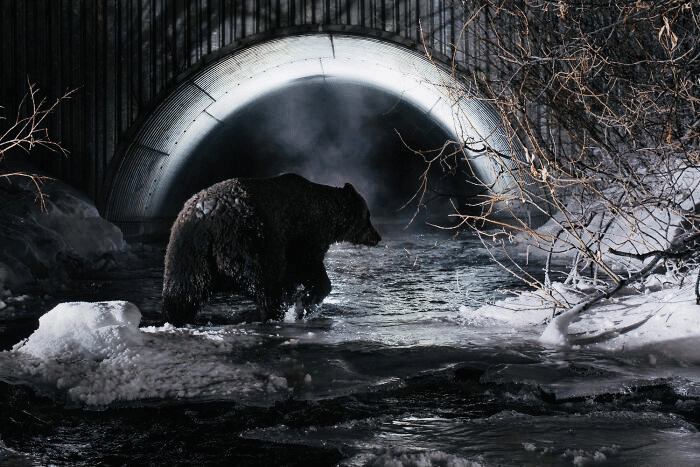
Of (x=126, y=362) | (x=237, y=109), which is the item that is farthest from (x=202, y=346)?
(x=237, y=109)

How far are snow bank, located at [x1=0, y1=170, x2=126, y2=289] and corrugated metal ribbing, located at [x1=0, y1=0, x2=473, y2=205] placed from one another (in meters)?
1.05

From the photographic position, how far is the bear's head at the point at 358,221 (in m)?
7.73

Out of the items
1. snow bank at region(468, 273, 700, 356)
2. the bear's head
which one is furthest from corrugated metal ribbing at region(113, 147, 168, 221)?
snow bank at region(468, 273, 700, 356)

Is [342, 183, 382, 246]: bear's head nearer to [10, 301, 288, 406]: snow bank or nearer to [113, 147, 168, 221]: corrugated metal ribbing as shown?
[10, 301, 288, 406]: snow bank

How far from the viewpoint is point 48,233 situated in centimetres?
1172

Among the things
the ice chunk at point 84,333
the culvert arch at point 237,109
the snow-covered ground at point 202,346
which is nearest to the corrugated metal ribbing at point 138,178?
the culvert arch at point 237,109

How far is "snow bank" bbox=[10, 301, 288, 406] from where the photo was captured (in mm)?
4340

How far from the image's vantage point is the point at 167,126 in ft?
47.7

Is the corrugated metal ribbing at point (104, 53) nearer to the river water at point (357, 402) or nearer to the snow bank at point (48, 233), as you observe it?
the snow bank at point (48, 233)

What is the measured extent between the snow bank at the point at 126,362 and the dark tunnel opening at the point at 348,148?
48.5ft

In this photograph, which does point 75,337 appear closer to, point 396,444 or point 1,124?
point 396,444

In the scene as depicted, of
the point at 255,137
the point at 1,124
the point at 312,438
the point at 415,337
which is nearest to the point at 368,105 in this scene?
the point at 255,137

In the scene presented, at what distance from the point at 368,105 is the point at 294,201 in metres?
14.7

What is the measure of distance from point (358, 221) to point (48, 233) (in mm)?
5838
